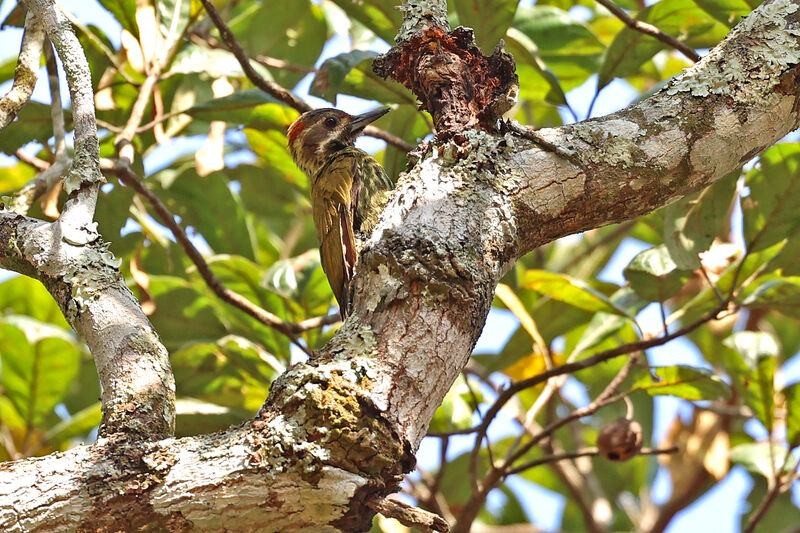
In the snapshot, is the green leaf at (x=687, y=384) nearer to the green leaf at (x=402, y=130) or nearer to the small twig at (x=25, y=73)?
the green leaf at (x=402, y=130)

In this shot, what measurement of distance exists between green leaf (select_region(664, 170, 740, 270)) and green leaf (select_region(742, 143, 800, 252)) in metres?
0.20

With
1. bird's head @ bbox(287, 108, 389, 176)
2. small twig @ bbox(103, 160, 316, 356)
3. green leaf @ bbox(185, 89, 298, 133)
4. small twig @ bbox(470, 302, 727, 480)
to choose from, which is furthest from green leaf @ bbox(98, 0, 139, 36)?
small twig @ bbox(470, 302, 727, 480)

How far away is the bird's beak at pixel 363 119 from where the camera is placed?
443 centimetres

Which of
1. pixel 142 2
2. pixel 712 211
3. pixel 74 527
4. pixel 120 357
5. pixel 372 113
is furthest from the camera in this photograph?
pixel 372 113

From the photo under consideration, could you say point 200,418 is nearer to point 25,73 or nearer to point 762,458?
point 25,73

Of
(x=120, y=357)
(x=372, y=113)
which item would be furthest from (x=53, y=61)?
(x=372, y=113)

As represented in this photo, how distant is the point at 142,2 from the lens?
12.4 feet

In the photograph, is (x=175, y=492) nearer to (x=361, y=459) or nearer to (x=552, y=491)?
(x=361, y=459)

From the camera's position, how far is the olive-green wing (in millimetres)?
3830

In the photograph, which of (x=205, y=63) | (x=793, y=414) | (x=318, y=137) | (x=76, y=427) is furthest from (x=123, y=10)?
(x=793, y=414)

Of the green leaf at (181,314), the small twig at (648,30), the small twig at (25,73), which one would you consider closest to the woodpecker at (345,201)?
the green leaf at (181,314)

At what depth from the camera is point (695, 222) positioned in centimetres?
315

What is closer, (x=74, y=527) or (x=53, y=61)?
(x=74, y=527)

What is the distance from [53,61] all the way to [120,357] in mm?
1394
